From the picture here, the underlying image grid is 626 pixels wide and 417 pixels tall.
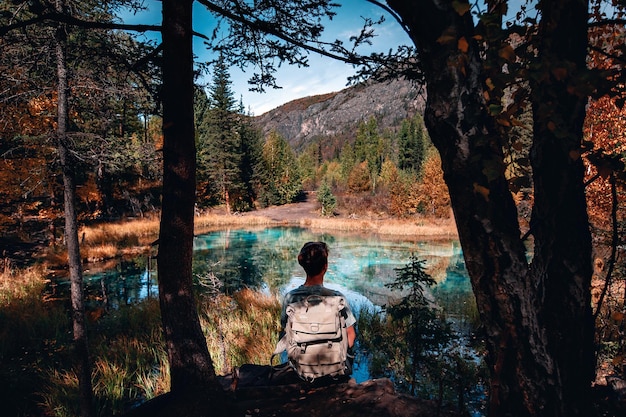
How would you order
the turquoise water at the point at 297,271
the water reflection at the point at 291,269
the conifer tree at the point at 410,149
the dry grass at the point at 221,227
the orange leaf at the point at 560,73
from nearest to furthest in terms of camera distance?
the orange leaf at the point at 560,73 → the turquoise water at the point at 297,271 → the water reflection at the point at 291,269 → the dry grass at the point at 221,227 → the conifer tree at the point at 410,149

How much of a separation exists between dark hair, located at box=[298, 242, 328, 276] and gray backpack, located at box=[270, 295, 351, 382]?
0.85ft

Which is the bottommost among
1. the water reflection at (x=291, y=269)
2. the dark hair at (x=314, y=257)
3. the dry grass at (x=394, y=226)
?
the water reflection at (x=291, y=269)

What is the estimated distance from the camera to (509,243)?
166 cm

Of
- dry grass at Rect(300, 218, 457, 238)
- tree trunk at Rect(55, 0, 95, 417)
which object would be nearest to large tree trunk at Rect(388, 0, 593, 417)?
tree trunk at Rect(55, 0, 95, 417)

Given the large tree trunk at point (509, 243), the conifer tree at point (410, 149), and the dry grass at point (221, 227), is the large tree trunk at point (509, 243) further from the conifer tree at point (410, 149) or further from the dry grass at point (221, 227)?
the conifer tree at point (410, 149)

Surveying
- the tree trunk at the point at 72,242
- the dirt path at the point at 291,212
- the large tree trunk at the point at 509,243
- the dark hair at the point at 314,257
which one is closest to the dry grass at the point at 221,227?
the dirt path at the point at 291,212

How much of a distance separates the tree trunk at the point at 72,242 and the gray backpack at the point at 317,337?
3.38 m

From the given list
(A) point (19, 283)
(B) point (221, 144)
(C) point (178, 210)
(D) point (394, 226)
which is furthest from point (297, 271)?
(B) point (221, 144)

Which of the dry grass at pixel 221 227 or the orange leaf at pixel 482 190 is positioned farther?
the dry grass at pixel 221 227

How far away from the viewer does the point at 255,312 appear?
9.52m

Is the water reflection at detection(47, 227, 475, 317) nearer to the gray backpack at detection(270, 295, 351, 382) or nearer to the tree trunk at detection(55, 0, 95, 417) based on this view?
the tree trunk at detection(55, 0, 95, 417)

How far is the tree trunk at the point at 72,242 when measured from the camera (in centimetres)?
488

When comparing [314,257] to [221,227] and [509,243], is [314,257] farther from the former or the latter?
[221,227]

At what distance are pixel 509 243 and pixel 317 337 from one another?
2.05 m
